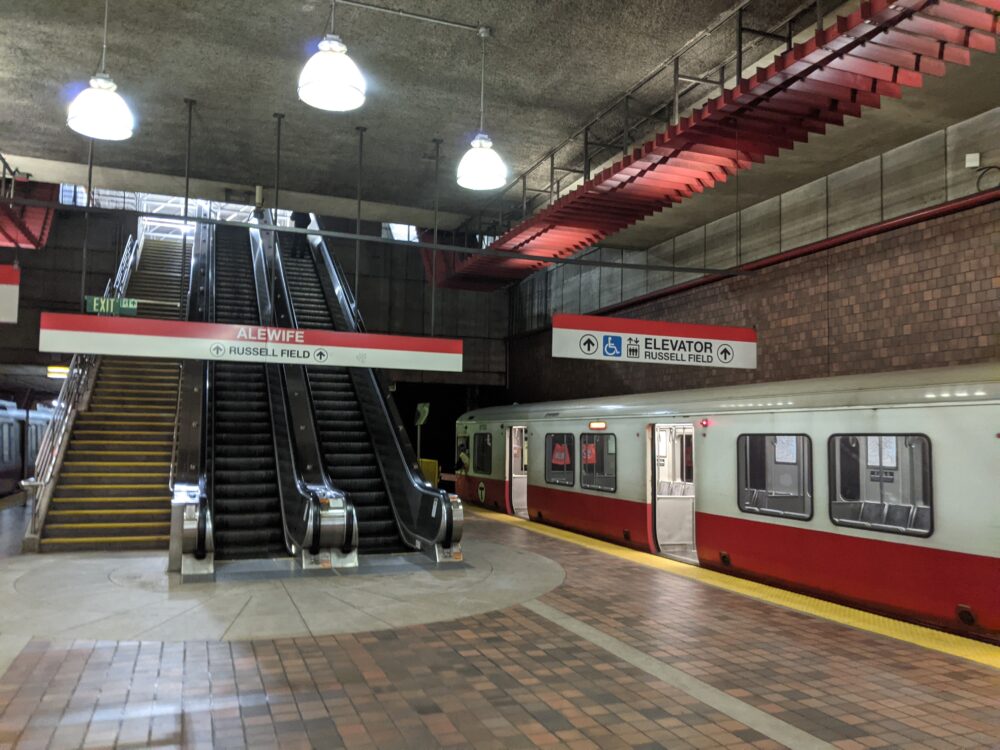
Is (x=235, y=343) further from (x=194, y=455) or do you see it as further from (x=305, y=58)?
(x=305, y=58)

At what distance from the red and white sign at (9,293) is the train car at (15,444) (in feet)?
31.5

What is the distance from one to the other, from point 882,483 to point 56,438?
10202 mm

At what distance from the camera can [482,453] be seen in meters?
15.4

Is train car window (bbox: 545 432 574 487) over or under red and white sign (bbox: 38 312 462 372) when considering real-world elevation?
under

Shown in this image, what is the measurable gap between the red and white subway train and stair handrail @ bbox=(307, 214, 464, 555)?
2.70 metres

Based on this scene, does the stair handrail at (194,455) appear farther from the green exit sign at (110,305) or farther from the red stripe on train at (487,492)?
the red stripe on train at (487,492)

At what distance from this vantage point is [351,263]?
18.3 m

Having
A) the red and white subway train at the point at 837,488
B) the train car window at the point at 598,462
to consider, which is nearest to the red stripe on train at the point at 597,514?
the red and white subway train at the point at 837,488

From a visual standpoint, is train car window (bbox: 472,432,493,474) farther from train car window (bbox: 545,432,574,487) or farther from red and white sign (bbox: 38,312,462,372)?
red and white sign (bbox: 38,312,462,372)

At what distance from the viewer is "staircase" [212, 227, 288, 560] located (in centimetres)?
859

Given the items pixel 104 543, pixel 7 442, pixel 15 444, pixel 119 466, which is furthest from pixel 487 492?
pixel 15 444

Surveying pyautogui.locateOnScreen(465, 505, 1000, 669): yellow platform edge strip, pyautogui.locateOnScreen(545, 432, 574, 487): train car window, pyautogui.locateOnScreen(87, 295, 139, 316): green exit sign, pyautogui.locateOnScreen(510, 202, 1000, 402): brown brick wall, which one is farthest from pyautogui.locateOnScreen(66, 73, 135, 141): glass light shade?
pyautogui.locateOnScreen(545, 432, 574, 487): train car window

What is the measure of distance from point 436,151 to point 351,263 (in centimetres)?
981

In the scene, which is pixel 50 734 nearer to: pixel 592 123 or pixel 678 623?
pixel 678 623
